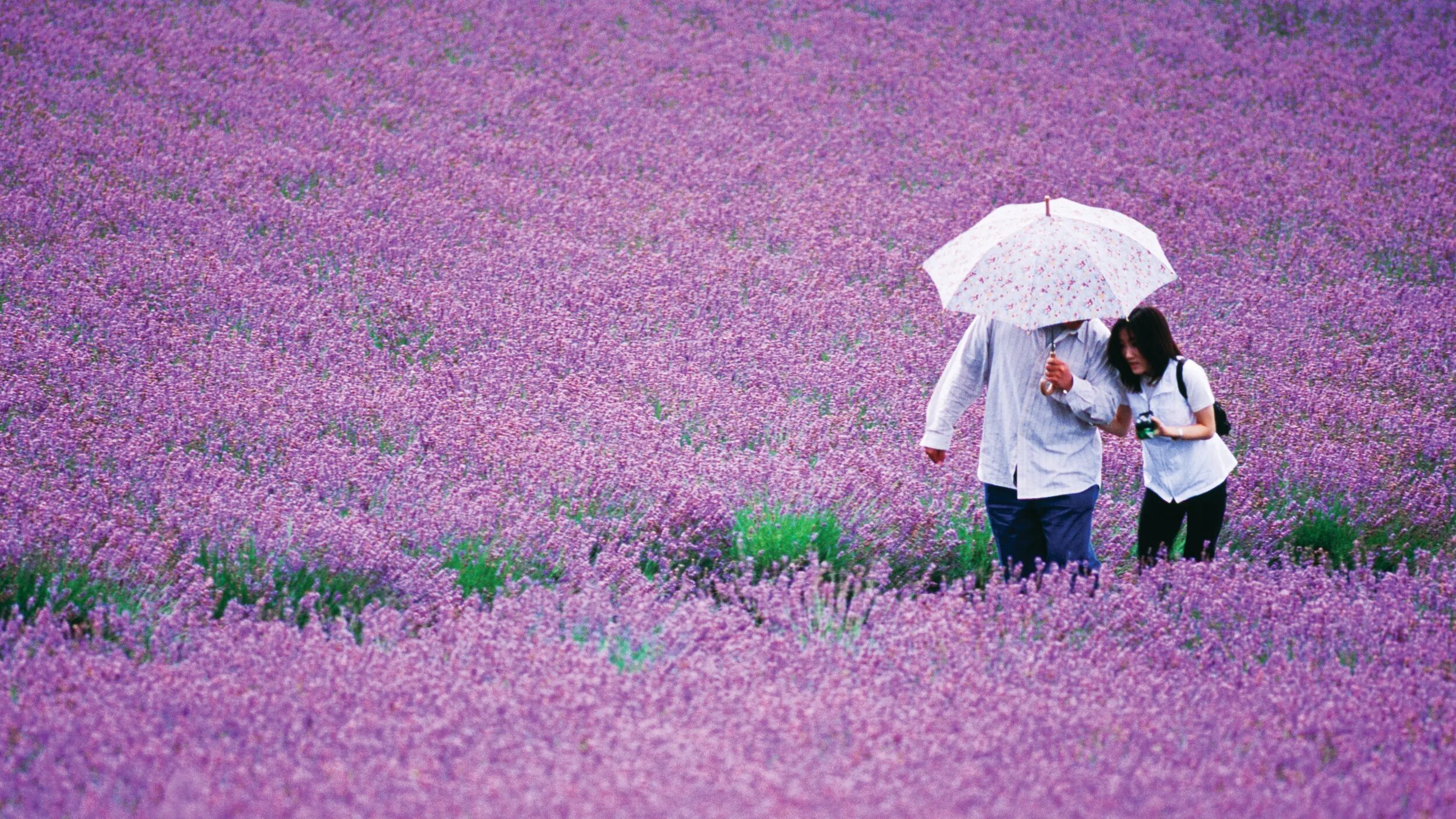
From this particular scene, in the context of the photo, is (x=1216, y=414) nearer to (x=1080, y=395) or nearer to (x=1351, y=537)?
(x=1080, y=395)

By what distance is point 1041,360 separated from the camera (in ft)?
11.9

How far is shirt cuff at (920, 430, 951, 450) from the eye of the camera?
371cm

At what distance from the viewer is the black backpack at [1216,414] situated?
3727 mm

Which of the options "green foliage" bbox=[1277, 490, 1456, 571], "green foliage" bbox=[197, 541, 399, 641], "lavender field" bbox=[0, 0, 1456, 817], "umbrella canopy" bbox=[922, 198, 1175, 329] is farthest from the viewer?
"green foliage" bbox=[1277, 490, 1456, 571]

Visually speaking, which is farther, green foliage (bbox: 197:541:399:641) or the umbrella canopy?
the umbrella canopy

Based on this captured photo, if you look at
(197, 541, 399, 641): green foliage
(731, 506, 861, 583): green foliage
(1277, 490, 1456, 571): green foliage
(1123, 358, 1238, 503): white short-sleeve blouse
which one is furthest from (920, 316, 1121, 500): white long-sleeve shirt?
(197, 541, 399, 641): green foliage

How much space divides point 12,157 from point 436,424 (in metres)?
3.96

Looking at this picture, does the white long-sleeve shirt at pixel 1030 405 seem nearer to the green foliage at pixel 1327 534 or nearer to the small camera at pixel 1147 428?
the small camera at pixel 1147 428

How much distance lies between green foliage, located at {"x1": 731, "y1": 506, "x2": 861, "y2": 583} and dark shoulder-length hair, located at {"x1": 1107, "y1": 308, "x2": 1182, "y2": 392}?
1033mm

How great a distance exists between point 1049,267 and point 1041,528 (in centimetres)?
83


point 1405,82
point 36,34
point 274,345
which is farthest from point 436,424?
point 1405,82

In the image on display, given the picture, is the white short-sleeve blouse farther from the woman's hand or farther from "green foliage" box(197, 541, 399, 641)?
"green foliage" box(197, 541, 399, 641)

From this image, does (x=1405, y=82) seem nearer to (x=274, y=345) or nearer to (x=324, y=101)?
(x=324, y=101)

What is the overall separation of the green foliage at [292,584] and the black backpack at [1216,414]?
246 cm
